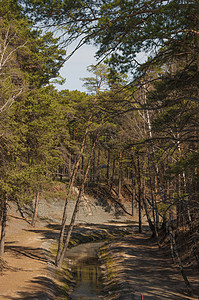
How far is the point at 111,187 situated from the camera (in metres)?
49.2

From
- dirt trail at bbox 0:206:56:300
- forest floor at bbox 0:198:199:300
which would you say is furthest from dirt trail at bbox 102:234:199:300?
dirt trail at bbox 0:206:56:300

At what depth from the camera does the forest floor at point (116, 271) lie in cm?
1266

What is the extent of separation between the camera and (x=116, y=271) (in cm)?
1744

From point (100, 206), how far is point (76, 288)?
30.9 m

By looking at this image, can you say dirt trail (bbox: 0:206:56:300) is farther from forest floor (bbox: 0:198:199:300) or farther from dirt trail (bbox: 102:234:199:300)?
dirt trail (bbox: 102:234:199:300)

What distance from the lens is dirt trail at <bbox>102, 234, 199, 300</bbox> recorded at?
13.0 metres

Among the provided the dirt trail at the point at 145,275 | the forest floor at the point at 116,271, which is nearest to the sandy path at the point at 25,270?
the forest floor at the point at 116,271

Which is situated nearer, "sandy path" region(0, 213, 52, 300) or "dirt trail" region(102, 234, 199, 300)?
"sandy path" region(0, 213, 52, 300)

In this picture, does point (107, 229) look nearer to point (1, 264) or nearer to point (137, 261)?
point (137, 261)

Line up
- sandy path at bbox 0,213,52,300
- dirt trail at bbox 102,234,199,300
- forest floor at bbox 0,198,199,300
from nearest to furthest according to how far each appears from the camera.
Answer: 1. sandy path at bbox 0,213,52,300
2. forest floor at bbox 0,198,199,300
3. dirt trail at bbox 102,234,199,300

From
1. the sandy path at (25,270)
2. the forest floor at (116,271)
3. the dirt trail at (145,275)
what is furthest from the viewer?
the dirt trail at (145,275)

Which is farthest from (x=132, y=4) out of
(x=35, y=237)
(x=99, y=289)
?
(x=35, y=237)

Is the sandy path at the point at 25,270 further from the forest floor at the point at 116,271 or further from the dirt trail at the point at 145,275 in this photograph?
the dirt trail at the point at 145,275

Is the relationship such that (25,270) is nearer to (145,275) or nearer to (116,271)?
(116,271)
